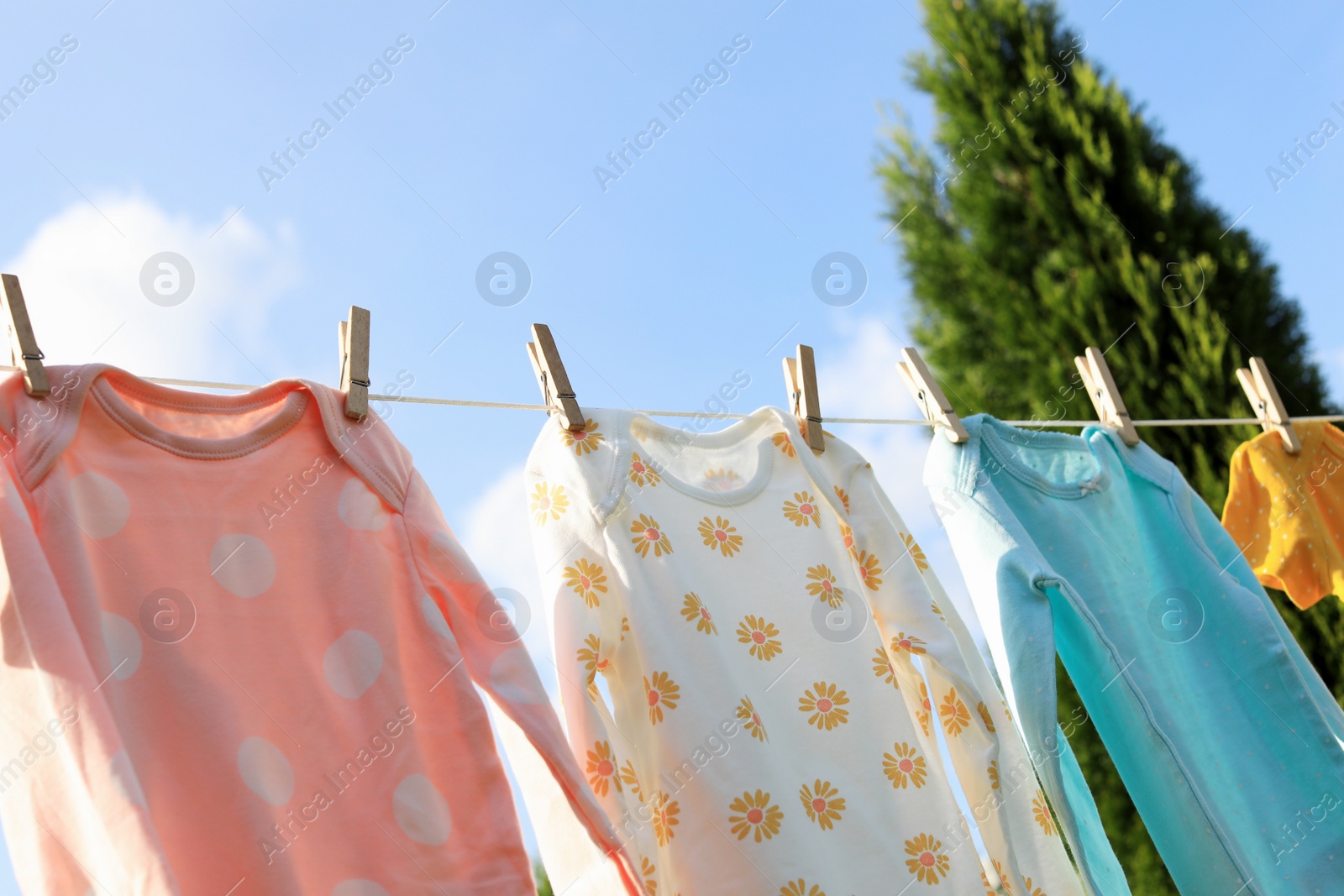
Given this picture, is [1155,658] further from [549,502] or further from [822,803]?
[549,502]

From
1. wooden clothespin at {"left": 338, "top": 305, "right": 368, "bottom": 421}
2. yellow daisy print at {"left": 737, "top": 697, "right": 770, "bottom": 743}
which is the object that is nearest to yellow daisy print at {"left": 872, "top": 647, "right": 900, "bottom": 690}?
yellow daisy print at {"left": 737, "top": 697, "right": 770, "bottom": 743}

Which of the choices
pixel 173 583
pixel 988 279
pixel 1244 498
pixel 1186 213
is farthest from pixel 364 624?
pixel 1186 213

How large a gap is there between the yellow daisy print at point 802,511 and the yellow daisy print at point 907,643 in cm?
22

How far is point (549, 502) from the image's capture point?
1564mm

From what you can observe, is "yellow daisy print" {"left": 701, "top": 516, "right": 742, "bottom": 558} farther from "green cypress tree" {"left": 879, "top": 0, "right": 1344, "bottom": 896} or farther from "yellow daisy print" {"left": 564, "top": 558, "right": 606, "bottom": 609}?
"green cypress tree" {"left": 879, "top": 0, "right": 1344, "bottom": 896}

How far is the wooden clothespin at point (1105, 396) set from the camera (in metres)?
2.19

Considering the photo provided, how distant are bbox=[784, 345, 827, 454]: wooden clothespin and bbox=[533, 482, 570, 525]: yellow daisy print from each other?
0.51 meters

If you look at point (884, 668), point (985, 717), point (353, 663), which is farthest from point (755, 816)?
point (353, 663)

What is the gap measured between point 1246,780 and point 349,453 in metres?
1.60

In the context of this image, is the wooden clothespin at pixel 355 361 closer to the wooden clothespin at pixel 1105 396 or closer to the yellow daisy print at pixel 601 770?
the yellow daisy print at pixel 601 770

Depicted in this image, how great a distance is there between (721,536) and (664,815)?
442 mm

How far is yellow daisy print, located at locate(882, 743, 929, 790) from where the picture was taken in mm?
1539

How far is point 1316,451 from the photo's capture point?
2492mm

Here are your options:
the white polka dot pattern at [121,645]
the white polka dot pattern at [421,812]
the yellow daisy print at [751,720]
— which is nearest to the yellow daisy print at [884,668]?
the yellow daisy print at [751,720]
